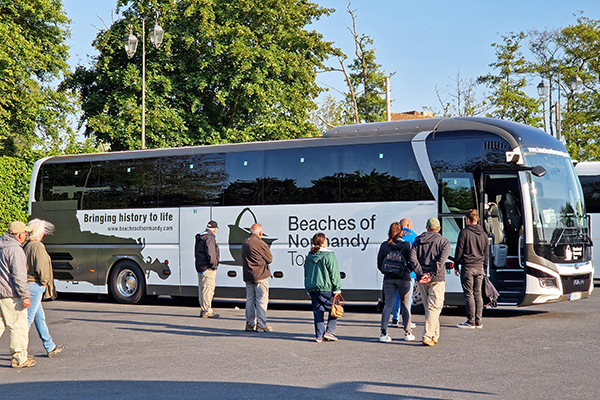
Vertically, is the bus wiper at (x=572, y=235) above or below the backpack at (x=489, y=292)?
above

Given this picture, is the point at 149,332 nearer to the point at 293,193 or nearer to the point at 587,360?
the point at 293,193

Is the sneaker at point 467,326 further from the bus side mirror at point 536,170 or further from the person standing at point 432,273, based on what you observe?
the bus side mirror at point 536,170

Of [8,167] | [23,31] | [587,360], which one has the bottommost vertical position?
[587,360]

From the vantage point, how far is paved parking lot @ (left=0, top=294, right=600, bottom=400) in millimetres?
6991

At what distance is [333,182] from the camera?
48.3ft

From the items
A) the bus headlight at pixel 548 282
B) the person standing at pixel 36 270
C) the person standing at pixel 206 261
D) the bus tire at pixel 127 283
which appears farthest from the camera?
the bus tire at pixel 127 283

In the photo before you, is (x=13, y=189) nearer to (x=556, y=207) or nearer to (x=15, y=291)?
(x=15, y=291)

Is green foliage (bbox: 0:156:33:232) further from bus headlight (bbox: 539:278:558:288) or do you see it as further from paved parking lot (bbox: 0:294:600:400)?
bus headlight (bbox: 539:278:558:288)

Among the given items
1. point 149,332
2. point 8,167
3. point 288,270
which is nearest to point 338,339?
point 149,332

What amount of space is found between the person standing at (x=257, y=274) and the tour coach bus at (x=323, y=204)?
3.27 m

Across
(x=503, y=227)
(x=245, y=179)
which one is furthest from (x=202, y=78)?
(x=503, y=227)

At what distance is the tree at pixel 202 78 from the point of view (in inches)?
1219

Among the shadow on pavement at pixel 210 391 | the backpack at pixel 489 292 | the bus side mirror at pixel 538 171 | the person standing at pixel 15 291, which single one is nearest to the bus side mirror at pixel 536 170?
the bus side mirror at pixel 538 171

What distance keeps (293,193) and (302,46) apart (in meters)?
21.6
